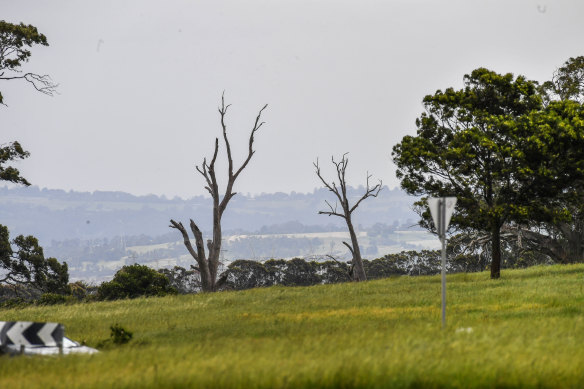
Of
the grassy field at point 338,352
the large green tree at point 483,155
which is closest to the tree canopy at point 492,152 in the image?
the large green tree at point 483,155

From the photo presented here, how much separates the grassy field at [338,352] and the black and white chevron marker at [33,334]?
81cm

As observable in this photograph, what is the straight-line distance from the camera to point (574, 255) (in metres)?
48.1

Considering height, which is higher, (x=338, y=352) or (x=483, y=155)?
(x=483, y=155)

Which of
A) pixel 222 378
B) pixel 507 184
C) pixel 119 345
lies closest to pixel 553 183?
pixel 507 184

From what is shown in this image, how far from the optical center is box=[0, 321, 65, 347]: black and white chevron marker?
12094 millimetres

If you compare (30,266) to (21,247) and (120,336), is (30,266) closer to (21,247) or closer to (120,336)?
(21,247)

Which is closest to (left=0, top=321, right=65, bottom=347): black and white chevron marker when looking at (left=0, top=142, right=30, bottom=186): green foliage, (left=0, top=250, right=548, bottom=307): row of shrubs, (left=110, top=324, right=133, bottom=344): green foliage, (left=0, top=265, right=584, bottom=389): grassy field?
(left=0, top=265, right=584, bottom=389): grassy field

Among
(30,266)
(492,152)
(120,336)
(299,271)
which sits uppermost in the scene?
(492,152)

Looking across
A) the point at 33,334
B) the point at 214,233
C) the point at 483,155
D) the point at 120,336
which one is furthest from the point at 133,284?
the point at 33,334

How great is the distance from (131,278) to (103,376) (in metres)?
35.4

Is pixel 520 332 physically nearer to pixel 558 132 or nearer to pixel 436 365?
pixel 436 365

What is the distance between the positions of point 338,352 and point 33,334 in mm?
5278

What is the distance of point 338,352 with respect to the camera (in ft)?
35.0

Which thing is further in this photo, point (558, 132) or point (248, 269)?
point (248, 269)
